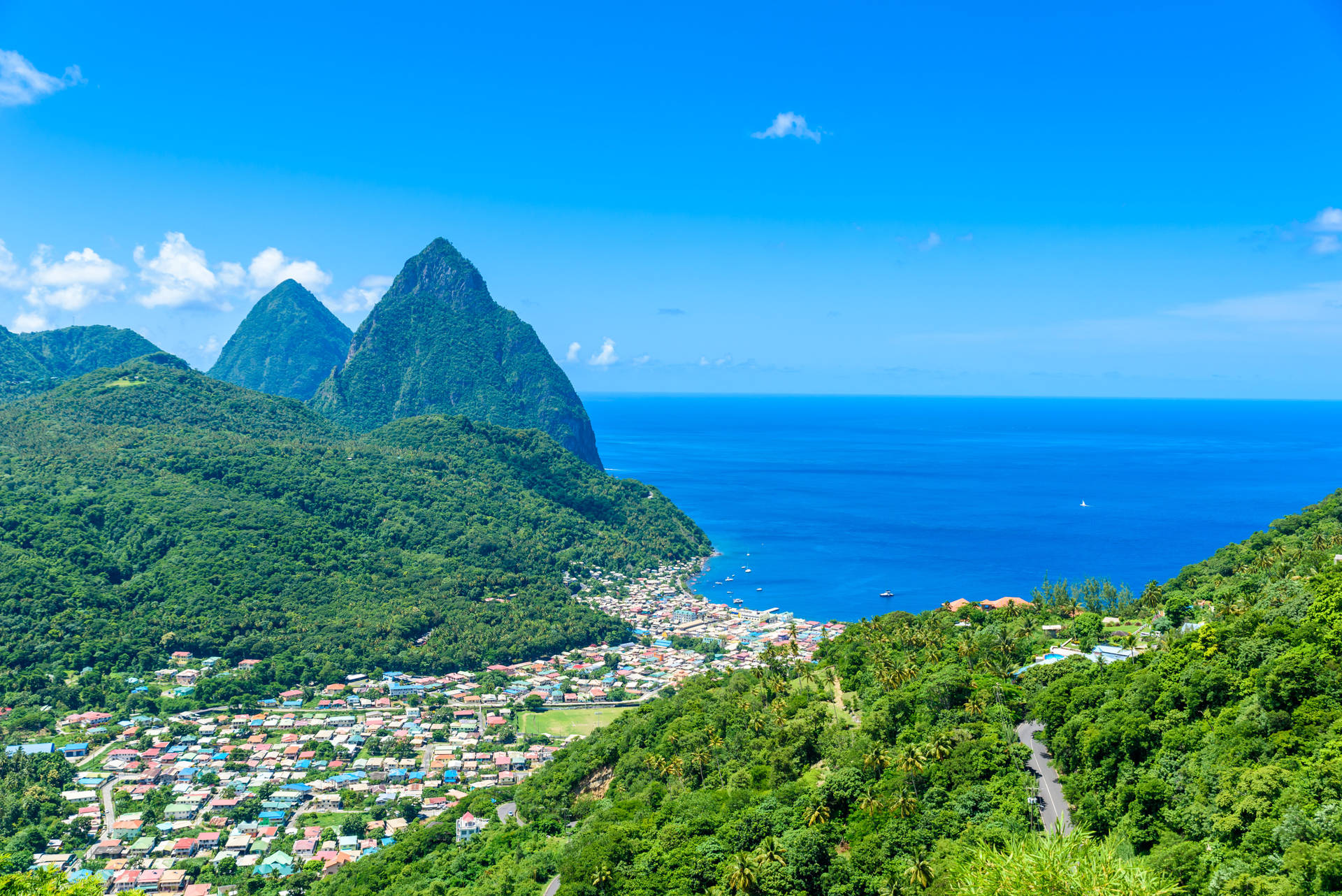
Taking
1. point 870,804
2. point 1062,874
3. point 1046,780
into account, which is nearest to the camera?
point 1062,874

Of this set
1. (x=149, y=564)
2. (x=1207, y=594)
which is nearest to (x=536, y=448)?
(x=149, y=564)

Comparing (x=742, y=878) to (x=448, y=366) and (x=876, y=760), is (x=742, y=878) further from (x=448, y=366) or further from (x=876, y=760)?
(x=448, y=366)

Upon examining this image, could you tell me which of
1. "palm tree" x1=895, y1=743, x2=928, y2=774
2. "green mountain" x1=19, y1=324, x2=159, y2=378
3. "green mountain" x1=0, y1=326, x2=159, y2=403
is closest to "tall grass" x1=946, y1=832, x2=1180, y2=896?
"palm tree" x1=895, y1=743, x2=928, y2=774

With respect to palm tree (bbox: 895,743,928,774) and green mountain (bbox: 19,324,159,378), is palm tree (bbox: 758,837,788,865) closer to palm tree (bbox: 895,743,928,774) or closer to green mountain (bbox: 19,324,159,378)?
palm tree (bbox: 895,743,928,774)

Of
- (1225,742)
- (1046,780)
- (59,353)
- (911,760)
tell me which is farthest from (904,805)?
(59,353)

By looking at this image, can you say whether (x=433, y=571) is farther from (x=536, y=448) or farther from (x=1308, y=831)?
(x=1308, y=831)

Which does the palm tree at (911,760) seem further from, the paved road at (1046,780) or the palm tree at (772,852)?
the palm tree at (772,852)
